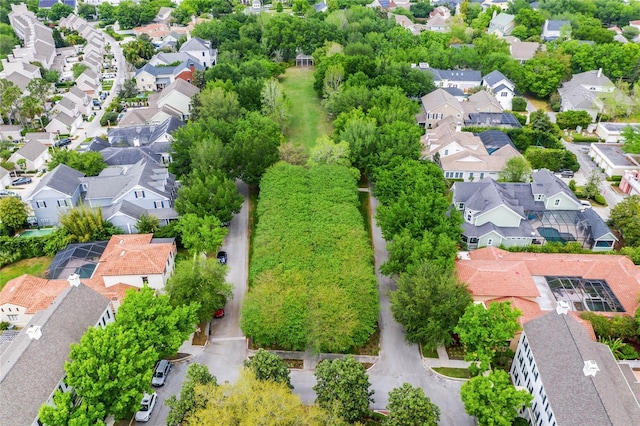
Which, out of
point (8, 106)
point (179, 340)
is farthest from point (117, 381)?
point (8, 106)

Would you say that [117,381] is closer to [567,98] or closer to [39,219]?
[39,219]

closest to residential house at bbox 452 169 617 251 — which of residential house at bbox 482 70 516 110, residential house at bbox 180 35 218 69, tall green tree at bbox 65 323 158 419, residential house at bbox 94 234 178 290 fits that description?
residential house at bbox 94 234 178 290

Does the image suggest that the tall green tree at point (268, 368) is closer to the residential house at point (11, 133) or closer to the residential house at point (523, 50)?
the residential house at point (11, 133)

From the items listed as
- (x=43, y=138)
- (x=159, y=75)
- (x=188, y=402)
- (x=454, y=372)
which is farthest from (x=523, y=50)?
(x=188, y=402)

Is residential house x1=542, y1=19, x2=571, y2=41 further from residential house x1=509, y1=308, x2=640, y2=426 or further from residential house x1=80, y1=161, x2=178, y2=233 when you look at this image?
residential house x1=80, y1=161, x2=178, y2=233

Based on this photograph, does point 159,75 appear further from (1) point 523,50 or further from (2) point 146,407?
(1) point 523,50

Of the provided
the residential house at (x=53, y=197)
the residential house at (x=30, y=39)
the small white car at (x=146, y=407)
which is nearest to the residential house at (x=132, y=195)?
the residential house at (x=53, y=197)
